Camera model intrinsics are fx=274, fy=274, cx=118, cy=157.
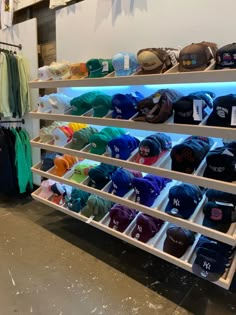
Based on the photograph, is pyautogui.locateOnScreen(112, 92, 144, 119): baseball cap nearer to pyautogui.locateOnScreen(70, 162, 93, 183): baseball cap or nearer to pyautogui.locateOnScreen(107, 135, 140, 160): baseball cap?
pyautogui.locateOnScreen(107, 135, 140, 160): baseball cap

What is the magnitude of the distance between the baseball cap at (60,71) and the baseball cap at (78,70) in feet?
0.13

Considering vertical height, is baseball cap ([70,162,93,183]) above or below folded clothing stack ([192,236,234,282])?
above

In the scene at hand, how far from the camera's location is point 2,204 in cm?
323

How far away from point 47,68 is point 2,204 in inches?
69.8

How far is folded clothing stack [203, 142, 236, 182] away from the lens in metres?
1.48

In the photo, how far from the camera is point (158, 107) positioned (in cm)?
164

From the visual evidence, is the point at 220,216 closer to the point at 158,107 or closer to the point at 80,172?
the point at 158,107

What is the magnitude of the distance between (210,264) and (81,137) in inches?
50.7

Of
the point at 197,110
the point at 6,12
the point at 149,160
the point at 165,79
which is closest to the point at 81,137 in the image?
the point at 149,160

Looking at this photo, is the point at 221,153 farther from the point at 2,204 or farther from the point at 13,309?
the point at 2,204

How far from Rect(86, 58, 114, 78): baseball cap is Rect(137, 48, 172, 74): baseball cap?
1.05 ft

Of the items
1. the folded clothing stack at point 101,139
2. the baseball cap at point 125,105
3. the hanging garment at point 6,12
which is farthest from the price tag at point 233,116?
the hanging garment at point 6,12

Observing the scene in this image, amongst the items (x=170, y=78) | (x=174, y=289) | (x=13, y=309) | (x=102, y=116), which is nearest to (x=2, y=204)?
(x=13, y=309)

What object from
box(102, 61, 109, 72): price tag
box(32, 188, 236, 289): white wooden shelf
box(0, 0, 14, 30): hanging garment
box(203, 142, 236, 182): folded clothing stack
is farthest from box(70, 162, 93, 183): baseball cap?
box(0, 0, 14, 30): hanging garment
